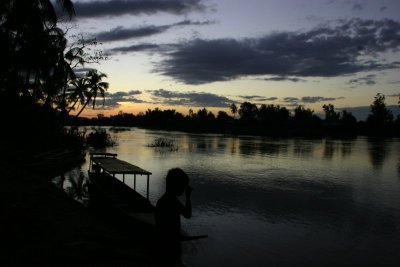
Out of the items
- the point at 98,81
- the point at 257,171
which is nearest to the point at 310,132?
the point at 98,81

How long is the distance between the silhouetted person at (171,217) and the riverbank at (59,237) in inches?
193

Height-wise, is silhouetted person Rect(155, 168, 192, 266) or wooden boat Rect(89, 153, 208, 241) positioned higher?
silhouetted person Rect(155, 168, 192, 266)

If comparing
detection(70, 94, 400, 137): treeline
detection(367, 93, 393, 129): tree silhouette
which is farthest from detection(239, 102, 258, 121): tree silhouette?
detection(367, 93, 393, 129): tree silhouette

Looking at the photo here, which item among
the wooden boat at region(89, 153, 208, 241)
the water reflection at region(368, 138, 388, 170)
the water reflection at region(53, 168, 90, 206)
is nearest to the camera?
the wooden boat at region(89, 153, 208, 241)

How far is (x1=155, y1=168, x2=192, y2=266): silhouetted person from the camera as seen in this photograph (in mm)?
5395

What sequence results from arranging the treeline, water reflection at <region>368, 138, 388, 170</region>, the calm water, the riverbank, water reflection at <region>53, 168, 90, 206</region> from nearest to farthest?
1. the riverbank
2. the calm water
3. water reflection at <region>53, 168, 90, 206</region>
4. water reflection at <region>368, 138, 388, 170</region>
5. the treeline

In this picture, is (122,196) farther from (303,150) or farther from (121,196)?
(303,150)

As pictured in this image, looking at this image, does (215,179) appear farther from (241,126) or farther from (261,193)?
(241,126)

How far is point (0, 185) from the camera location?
1728 cm

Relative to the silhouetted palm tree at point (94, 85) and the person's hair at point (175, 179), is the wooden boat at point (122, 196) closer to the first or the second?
the person's hair at point (175, 179)

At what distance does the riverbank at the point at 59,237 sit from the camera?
9.70 m

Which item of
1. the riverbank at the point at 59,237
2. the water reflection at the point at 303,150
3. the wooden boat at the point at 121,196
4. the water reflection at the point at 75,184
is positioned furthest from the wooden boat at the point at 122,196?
the water reflection at the point at 303,150

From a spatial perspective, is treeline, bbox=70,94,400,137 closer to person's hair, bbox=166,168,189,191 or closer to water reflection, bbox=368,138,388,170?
water reflection, bbox=368,138,388,170

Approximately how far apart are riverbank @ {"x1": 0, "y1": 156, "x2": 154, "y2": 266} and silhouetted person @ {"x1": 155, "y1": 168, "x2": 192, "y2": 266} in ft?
16.1
